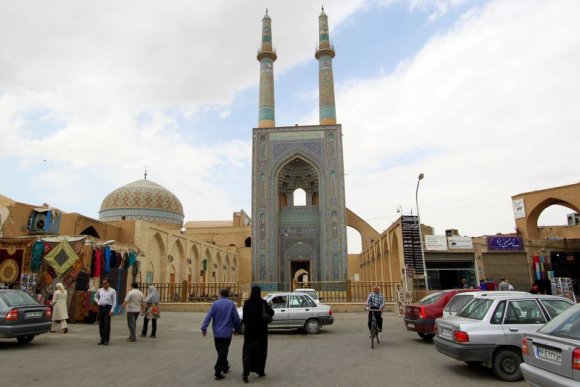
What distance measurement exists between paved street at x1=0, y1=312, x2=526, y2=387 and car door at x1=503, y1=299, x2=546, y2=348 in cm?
68

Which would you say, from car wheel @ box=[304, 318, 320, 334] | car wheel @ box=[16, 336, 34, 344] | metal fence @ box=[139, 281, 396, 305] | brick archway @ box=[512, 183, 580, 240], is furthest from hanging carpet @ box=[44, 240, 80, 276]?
brick archway @ box=[512, 183, 580, 240]

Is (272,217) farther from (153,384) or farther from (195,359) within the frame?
(153,384)

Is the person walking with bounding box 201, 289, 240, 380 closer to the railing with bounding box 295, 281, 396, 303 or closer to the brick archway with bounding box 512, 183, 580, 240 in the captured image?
the railing with bounding box 295, 281, 396, 303

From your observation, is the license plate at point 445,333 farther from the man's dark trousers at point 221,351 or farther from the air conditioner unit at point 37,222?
the air conditioner unit at point 37,222

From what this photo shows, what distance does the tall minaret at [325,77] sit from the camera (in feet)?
108

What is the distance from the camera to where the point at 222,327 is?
6270 mm

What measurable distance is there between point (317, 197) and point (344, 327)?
21.1 meters

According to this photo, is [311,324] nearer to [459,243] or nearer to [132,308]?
[132,308]

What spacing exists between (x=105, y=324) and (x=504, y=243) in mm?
18284

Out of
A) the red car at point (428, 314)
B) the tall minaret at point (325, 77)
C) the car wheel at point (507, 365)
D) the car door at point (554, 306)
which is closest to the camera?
the car wheel at point (507, 365)

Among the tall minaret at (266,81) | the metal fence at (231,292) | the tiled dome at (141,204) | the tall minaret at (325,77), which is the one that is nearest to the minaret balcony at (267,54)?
the tall minaret at (266,81)

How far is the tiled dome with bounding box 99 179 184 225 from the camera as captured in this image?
121 feet

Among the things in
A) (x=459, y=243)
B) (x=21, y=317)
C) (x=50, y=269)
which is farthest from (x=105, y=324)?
(x=459, y=243)

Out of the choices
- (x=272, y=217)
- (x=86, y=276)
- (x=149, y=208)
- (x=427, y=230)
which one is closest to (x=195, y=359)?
(x=86, y=276)
